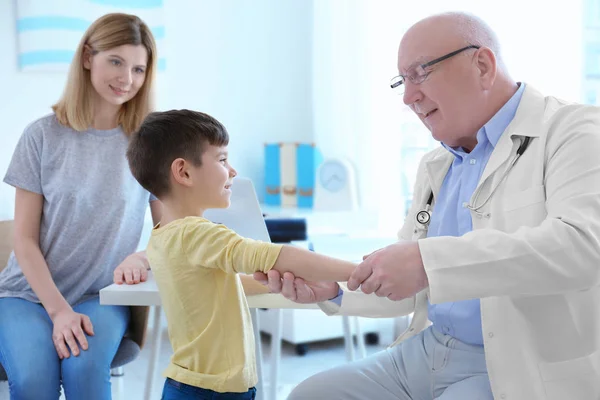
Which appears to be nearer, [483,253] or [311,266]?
[483,253]

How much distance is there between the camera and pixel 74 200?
208 centimetres

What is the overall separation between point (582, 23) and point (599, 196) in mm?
1907

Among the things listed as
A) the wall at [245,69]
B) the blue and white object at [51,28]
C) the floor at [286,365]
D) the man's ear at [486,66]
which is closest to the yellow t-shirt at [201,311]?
the man's ear at [486,66]

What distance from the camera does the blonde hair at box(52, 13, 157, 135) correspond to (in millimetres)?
2102

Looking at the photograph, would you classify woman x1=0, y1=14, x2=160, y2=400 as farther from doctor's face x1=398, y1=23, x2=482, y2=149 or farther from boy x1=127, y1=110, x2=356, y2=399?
doctor's face x1=398, y1=23, x2=482, y2=149

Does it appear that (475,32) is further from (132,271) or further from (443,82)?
(132,271)

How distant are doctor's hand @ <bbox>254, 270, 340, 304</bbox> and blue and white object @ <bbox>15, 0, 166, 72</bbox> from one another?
241 centimetres

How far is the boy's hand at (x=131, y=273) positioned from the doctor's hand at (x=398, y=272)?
2.37ft

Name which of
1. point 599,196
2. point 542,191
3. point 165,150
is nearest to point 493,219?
point 542,191

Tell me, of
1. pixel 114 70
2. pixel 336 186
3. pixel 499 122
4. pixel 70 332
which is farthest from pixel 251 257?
pixel 336 186

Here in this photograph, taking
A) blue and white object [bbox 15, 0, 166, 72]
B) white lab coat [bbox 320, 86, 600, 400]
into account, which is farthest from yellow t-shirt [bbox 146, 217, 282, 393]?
blue and white object [bbox 15, 0, 166, 72]

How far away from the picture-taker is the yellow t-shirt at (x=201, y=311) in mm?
1443

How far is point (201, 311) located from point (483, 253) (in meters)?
0.58

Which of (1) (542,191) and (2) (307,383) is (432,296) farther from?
(2) (307,383)
